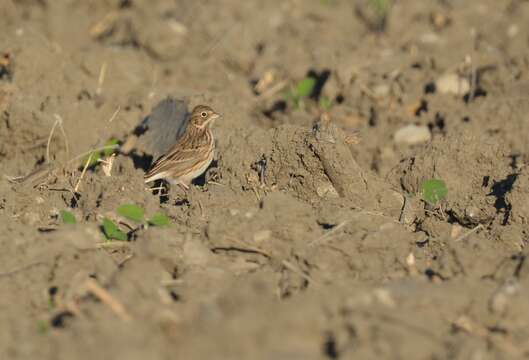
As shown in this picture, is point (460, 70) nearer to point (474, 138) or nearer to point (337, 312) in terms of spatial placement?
point (474, 138)

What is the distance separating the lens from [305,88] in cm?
1022

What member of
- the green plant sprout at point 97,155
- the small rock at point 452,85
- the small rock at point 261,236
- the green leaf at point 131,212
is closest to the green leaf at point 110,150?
the green plant sprout at point 97,155

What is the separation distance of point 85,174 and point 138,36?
412 cm

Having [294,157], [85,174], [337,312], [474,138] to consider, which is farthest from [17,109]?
[337,312]

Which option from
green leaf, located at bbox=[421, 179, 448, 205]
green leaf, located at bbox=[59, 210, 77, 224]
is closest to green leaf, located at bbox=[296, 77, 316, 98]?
green leaf, located at bbox=[421, 179, 448, 205]

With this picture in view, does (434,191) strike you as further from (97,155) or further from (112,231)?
(97,155)

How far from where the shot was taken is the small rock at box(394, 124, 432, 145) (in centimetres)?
908

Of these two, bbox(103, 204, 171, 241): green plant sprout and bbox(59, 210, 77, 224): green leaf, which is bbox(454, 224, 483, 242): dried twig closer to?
bbox(103, 204, 171, 241): green plant sprout

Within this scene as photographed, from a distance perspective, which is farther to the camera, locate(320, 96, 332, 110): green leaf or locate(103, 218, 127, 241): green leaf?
locate(320, 96, 332, 110): green leaf

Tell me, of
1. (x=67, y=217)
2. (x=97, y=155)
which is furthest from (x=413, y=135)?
(x=67, y=217)

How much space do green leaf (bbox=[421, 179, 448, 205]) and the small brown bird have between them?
2.07 meters

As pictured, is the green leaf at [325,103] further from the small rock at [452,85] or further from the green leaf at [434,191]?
the green leaf at [434,191]

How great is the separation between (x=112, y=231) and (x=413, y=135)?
3.86 m

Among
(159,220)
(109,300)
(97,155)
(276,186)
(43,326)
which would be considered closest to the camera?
(109,300)
